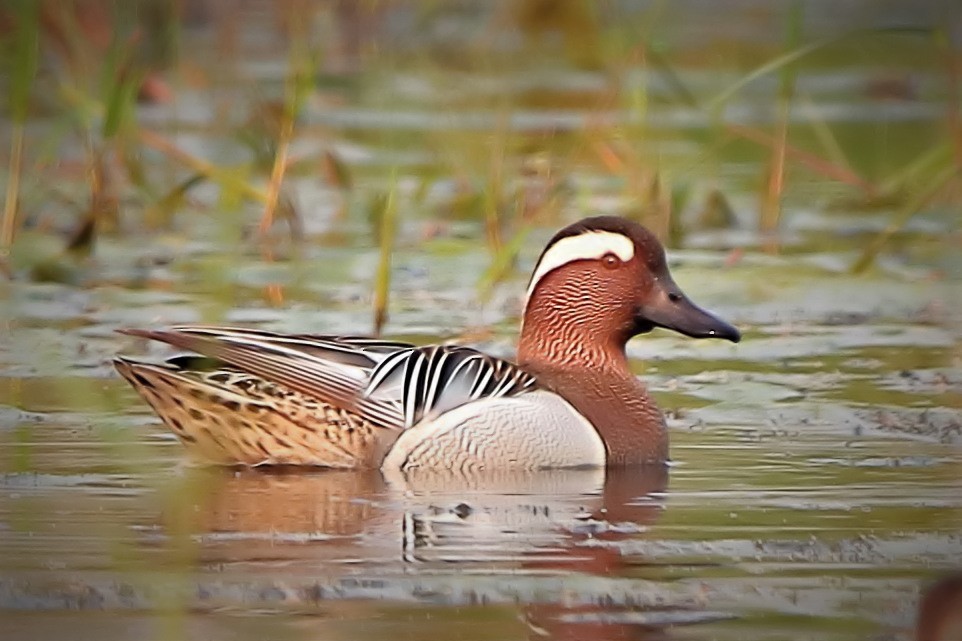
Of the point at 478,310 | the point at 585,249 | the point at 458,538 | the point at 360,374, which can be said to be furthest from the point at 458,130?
the point at 458,538

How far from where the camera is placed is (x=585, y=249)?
28.4 ft

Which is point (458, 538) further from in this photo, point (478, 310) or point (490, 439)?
point (478, 310)

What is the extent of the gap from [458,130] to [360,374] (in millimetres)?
5663

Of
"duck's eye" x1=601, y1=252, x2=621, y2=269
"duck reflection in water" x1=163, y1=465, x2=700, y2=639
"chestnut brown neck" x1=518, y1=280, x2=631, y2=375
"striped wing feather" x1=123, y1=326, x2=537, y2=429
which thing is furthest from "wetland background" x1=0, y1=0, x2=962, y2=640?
"duck's eye" x1=601, y1=252, x2=621, y2=269

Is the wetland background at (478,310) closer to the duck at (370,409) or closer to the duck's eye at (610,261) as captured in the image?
the duck at (370,409)

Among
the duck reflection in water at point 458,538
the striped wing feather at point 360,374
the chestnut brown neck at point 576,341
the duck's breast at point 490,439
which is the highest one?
the chestnut brown neck at point 576,341

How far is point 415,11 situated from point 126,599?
15.4m

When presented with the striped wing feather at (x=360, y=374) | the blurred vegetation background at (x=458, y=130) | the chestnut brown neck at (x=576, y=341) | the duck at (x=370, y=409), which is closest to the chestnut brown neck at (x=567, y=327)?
the chestnut brown neck at (x=576, y=341)

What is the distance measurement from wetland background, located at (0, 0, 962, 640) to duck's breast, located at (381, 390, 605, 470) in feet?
0.33

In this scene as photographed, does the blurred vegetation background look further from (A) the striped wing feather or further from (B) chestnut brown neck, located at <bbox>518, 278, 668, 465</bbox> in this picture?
(A) the striped wing feather

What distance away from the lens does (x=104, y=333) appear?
10227mm

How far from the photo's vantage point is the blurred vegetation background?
37.8ft

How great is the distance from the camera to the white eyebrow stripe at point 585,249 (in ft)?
28.3

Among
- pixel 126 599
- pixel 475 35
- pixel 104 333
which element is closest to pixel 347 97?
pixel 475 35
